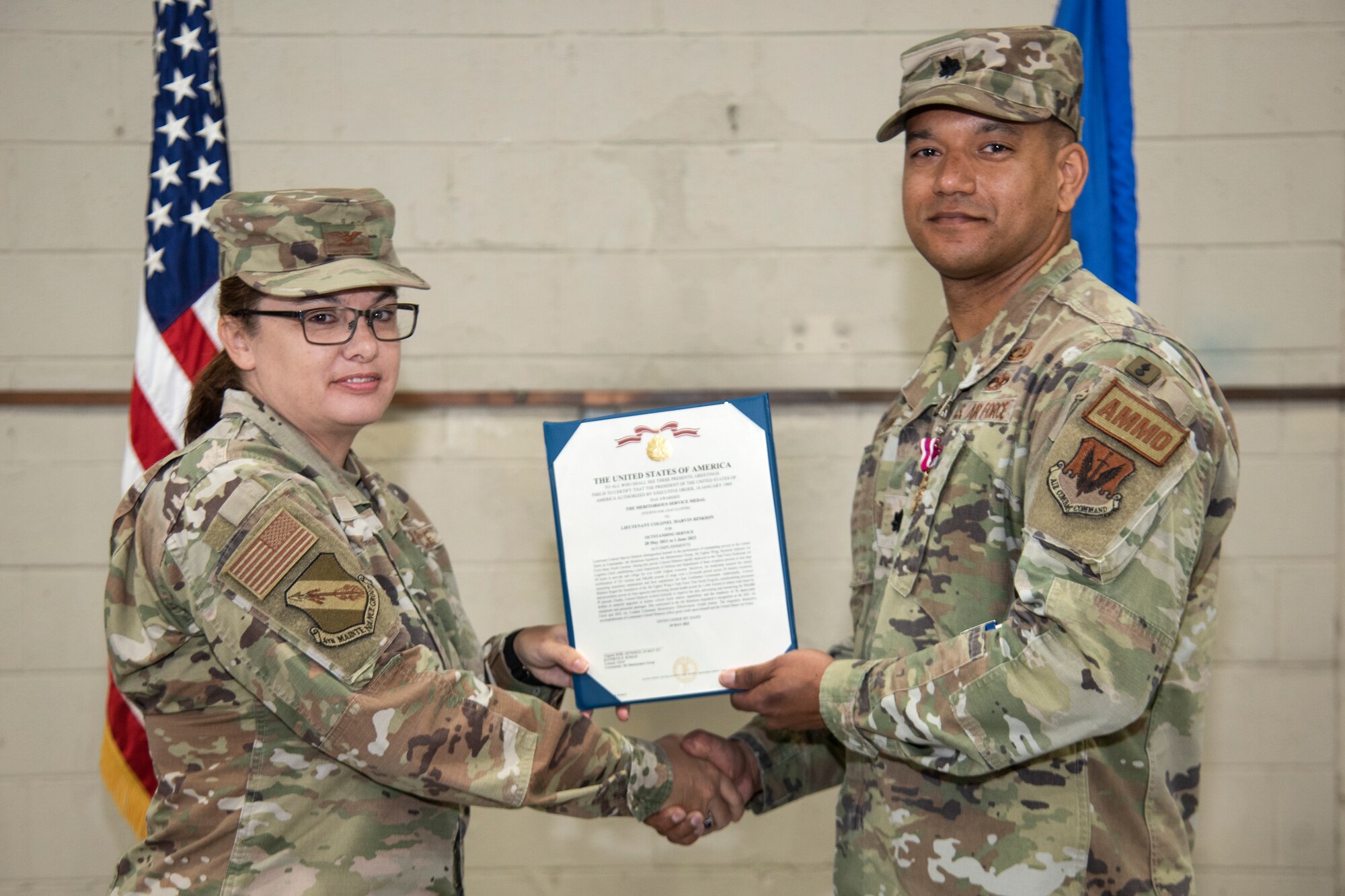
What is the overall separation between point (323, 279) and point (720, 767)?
3.56ft

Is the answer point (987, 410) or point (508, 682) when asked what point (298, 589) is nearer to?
point (508, 682)

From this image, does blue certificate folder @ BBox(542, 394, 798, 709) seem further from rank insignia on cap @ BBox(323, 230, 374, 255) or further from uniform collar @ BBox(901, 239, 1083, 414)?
rank insignia on cap @ BBox(323, 230, 374, 255)

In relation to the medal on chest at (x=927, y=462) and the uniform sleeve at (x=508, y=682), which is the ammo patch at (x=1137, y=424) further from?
the uniform sleeve at (x=508, y=682)

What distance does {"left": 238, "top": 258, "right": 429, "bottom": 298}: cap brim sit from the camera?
54.9 inches

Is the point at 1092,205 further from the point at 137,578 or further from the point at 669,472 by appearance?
the point at 137,578

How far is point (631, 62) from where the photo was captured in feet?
8.77

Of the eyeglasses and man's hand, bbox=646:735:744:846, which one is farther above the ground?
the eyeglasses

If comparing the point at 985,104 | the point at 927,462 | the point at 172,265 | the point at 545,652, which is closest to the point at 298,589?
the point at 545,652

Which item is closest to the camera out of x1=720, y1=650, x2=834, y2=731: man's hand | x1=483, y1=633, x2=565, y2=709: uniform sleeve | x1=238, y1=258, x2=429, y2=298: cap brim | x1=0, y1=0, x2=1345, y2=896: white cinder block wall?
x1=238, y1=258, x2=429, y2=298: cap brim

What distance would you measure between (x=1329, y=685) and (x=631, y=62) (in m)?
2.49

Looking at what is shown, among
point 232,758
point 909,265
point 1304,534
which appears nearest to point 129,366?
point 232,758

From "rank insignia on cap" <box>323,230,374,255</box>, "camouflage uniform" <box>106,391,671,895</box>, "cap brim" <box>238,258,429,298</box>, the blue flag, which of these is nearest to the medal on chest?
"camouflage uniform" <box>106,391,671,895</box>

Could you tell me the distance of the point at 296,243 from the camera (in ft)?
4.75

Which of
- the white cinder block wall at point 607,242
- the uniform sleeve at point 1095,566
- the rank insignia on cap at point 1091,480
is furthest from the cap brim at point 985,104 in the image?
the white cinder block wall at point 607,242
